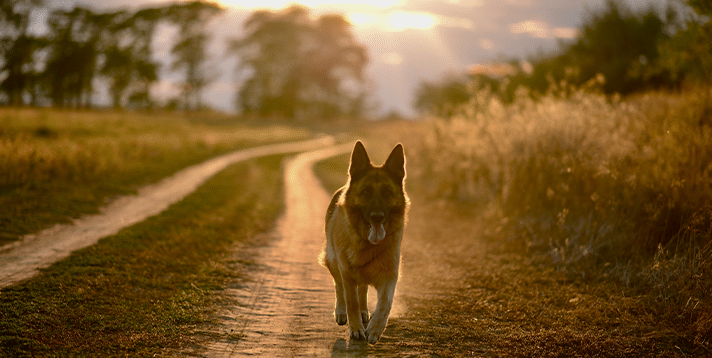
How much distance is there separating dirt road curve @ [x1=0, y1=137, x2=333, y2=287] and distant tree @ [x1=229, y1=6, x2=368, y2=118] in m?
47.9

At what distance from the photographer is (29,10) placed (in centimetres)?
3547

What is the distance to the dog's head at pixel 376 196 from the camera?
478 centimetres

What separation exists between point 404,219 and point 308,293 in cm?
198

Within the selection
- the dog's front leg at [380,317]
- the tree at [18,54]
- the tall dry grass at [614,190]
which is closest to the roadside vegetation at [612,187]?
the tall dry grass at [614,190]

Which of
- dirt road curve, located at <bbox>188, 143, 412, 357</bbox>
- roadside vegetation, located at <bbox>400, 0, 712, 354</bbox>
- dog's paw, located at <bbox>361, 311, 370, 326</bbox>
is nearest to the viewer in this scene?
dirt road curve, located at <bbox>188, 143, 412, 357</bbox>

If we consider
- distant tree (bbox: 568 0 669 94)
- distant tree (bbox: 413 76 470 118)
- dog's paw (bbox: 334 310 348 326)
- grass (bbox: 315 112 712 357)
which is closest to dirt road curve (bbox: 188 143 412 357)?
dog's paw (bbox: 334 310 348 326)

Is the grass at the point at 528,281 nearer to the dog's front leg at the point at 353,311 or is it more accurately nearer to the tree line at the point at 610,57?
the dog's front leg at the point at 353,311

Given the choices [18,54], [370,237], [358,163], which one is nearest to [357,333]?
[370,237]

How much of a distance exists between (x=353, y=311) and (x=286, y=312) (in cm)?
115

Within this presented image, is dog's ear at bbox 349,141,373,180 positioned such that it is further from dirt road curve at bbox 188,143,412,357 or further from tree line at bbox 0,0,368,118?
tree line at bbox 0,0,368,118

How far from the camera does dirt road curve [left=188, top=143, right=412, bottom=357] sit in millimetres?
4676

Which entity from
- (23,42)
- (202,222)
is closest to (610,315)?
(202,222)

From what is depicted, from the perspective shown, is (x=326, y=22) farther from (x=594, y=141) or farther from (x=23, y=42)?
(x=594, y=141)

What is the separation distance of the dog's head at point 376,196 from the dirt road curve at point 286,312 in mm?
1192
